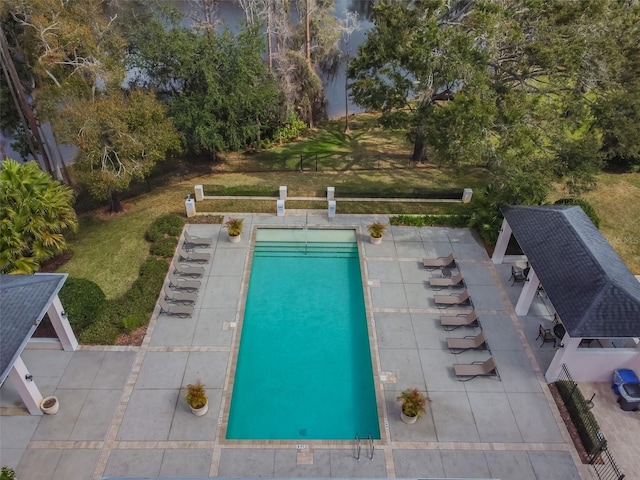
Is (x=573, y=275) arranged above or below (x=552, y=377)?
above

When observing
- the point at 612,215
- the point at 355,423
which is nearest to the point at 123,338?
the point at 355,423

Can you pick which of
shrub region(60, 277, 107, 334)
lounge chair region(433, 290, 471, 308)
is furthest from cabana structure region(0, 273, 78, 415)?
lounge chair region(433, 290, 471, 308)

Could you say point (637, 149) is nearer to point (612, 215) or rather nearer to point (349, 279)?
point (612, 215)

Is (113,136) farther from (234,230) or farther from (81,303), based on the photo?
(81,303)

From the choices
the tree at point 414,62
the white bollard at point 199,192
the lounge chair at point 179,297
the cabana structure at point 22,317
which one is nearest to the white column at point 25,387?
the cabana structure at point 22,317

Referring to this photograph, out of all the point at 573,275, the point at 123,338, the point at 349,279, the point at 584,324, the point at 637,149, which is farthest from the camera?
the point at 637,149

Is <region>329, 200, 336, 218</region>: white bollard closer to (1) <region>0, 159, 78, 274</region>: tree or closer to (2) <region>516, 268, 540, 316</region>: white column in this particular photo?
(2) <region>516, 268, 540, 316</region>: white column
